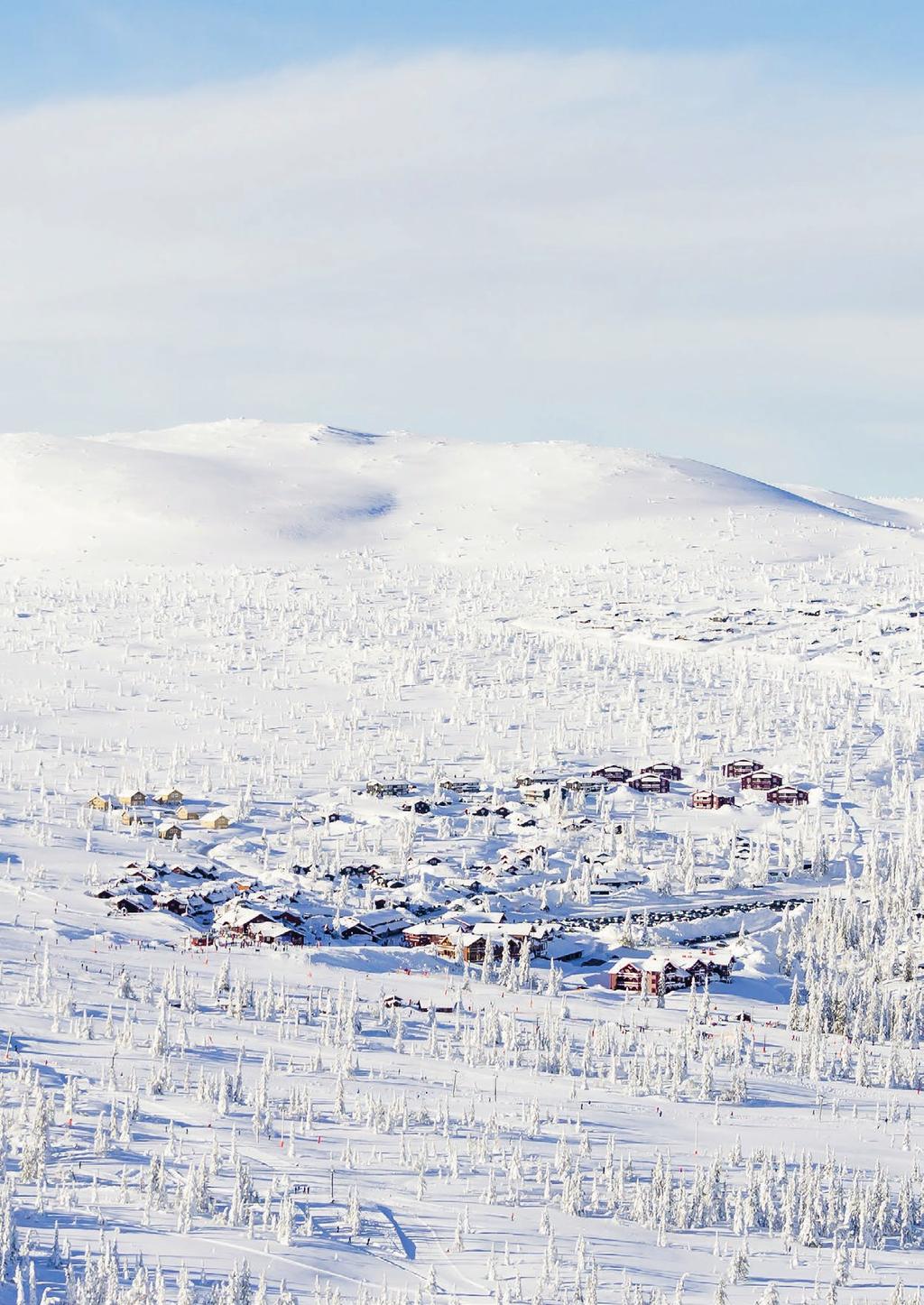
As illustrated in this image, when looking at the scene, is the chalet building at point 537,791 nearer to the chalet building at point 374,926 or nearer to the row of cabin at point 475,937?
the row of cabin at point 475,937

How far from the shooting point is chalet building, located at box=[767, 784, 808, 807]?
14888 centimetres

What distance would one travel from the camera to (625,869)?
423 feet

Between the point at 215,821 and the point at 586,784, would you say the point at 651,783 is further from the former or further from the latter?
the point at 215,821

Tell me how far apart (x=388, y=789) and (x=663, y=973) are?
50.0 m

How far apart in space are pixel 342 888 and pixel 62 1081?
49610 mm

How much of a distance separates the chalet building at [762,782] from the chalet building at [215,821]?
46.6 m

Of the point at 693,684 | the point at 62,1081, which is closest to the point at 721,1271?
the point at 62,1081

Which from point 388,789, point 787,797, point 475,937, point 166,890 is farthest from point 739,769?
point 166,890

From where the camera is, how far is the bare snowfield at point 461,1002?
56.8 m

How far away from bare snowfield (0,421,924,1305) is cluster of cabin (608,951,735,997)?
16.2 inches

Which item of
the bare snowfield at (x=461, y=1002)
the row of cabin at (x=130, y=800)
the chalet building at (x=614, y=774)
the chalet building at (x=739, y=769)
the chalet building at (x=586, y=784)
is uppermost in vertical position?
the chalet building at (x=739, y=769)

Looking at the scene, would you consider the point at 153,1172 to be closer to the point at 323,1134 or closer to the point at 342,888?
the point at 323,1134

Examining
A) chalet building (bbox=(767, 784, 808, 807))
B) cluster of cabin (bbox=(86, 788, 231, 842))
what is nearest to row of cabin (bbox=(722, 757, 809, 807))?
chalet building (bbox=(767, 784, 808, 807))

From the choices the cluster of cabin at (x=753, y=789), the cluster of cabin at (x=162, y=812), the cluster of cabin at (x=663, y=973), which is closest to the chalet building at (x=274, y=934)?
the cluster of cabin at (x=663, y=973)
